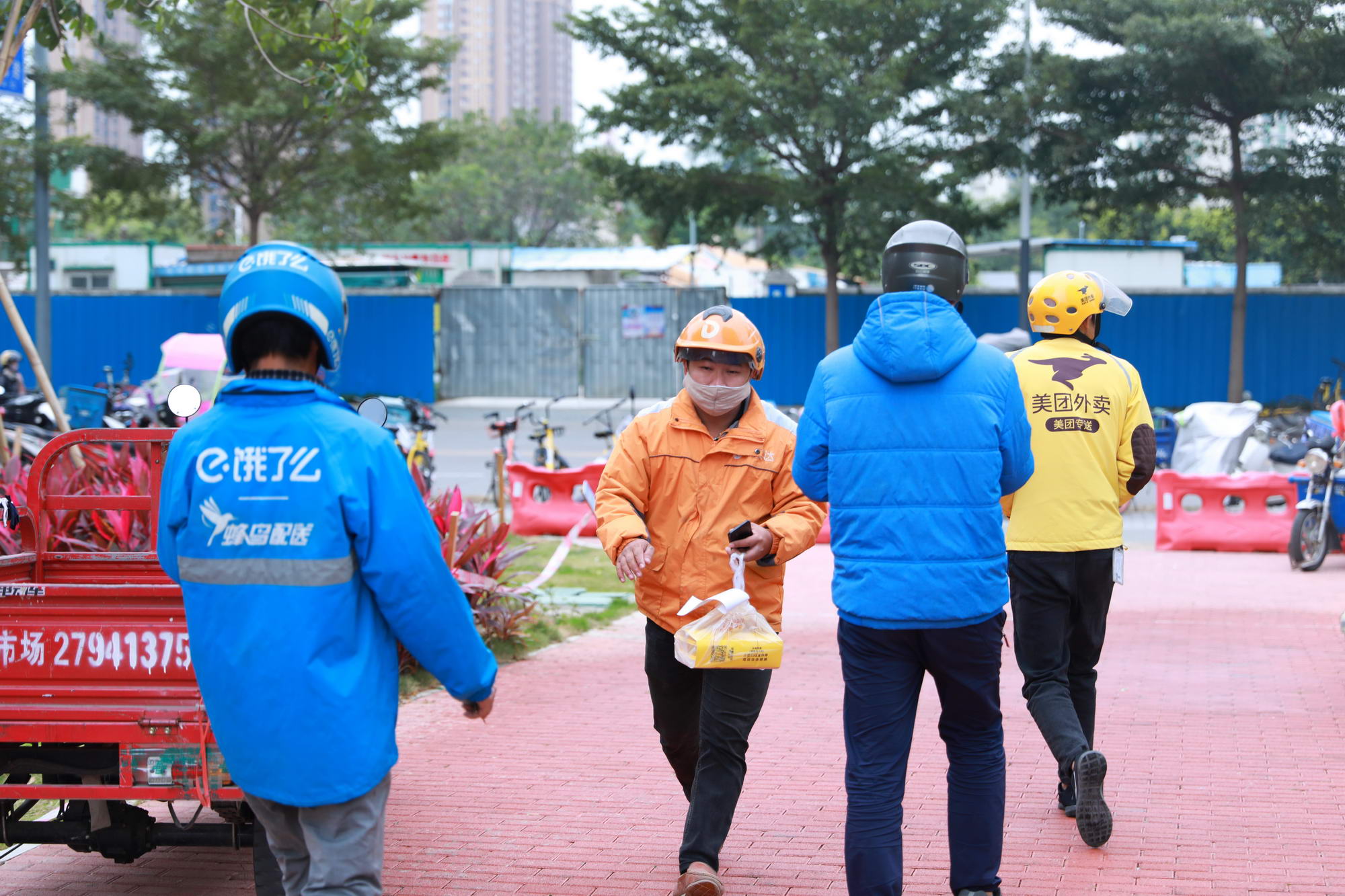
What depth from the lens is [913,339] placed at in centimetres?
368

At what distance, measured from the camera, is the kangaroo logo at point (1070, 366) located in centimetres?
488

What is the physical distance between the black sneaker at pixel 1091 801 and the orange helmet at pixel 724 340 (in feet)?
5.48

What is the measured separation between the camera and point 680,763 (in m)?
4.54

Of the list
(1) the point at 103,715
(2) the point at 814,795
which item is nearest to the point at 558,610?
(2) the point at 814,795

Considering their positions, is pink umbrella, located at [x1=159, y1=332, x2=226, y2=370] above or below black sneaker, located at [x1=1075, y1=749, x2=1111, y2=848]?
above

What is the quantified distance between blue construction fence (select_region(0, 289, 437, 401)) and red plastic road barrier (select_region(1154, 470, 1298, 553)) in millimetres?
20273

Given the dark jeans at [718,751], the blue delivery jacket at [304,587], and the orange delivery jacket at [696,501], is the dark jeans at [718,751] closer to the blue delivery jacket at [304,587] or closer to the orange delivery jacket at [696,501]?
the orange delivery jacket at [696,501]

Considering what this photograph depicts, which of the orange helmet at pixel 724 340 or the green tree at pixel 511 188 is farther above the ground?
the green tree at pixel 511 188

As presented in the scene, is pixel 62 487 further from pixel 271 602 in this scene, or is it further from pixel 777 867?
pixel 271 602

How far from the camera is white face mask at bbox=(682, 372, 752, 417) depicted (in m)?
4.23

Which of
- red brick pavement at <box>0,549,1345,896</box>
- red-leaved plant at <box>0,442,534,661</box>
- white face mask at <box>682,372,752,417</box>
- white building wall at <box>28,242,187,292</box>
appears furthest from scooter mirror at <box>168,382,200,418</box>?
white building wall at <box>28,242,187,292</box>

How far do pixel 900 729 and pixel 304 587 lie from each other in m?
1.77

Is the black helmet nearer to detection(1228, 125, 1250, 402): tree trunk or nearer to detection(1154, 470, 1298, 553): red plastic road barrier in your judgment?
detection(1154, 470, 1298, 553): red plastic road barrier

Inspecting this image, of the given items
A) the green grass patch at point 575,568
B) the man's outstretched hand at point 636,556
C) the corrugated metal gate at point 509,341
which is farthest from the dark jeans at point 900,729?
the corrugated metal gate at point 509,341
